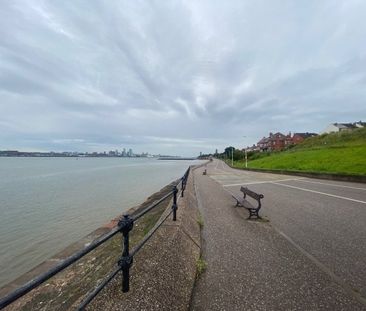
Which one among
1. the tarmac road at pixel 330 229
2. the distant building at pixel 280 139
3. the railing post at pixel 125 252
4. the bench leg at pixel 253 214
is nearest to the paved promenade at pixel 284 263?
the tarmac road at pixel 330 229

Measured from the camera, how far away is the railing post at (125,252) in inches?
110

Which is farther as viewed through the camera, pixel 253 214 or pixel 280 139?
pixel 280 139

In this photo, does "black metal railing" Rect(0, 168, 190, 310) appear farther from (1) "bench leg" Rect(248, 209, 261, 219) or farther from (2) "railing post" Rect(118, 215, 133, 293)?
(1) "bench leg" Rect(248, 209, 261, 219)

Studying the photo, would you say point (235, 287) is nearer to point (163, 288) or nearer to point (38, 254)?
point (163, 288)

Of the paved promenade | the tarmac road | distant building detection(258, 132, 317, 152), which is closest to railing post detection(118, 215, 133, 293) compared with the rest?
the paved promenade

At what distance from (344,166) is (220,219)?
905 inches

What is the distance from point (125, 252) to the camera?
2924 mm

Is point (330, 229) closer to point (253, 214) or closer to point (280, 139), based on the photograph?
point (253, 214)

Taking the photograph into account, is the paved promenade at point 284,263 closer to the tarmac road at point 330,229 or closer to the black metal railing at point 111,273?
the tarmac road at point 330,229

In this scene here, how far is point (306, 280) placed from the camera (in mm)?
4098

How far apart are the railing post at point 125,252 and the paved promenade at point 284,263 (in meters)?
1.01

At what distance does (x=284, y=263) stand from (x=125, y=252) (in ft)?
10.7

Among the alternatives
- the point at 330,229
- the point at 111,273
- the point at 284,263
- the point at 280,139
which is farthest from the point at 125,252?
the point at 280,139

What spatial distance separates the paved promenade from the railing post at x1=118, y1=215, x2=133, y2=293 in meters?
1.01
